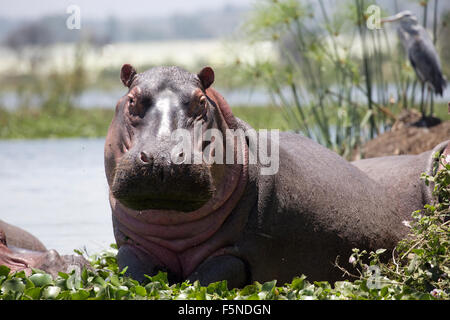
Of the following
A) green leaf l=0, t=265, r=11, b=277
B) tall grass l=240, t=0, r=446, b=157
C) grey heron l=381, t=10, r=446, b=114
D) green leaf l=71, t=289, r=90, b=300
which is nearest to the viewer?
green leaf l=71, t=289, r=90, b=300

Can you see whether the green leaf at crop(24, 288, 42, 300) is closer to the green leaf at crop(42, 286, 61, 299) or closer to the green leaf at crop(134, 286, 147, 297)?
the green leaf at crop(42, 286, 61, 299)

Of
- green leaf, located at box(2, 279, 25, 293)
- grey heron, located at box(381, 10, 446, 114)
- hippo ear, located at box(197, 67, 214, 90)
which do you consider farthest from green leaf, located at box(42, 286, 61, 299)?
grey heron, located at box(381, 10, 446, 114)

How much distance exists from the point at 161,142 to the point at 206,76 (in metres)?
0.48

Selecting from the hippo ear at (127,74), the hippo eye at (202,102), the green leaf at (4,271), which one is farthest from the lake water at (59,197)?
the hippo eye at (202,102)

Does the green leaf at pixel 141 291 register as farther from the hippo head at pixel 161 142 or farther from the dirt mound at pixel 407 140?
the dirt mound at pixel 407 140

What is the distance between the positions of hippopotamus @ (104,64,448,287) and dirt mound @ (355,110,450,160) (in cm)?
202

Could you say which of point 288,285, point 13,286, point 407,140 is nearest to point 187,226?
point 288,285

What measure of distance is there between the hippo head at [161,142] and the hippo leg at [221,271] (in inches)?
11.9

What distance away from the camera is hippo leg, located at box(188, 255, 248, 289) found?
3.22 m

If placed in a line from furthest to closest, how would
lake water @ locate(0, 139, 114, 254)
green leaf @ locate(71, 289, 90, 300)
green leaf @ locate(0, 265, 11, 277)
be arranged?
lake water @ locate(0, 139, 114, 254), green leaf @ locate(0, 265, 11, 277), green leaf @ locate(71, 289, 90, 300)

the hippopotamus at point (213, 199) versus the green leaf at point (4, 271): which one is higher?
the hippopotamus at point (213, 199)

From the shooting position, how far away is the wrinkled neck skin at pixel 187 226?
3.23 metres

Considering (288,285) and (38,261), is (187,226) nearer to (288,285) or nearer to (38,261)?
(288,285)

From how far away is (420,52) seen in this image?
249 inches
